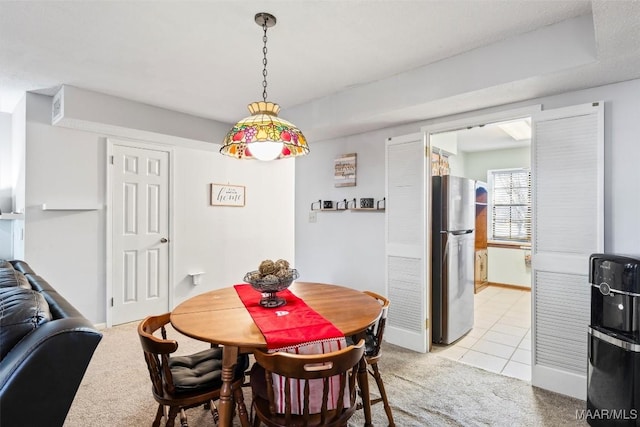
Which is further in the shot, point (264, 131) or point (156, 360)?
point (264, 131)

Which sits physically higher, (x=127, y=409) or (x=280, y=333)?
(x=280, y=333)

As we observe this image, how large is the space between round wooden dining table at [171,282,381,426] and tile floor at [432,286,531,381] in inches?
58.5

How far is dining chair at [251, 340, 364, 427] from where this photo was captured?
4.22 feet

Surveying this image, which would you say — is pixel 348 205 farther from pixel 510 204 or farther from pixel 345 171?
pixel 510 204

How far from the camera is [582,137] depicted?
2264 mm

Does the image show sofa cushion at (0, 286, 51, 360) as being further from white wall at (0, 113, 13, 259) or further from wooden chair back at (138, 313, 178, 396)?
white wall at (0, 113, 13, 259)

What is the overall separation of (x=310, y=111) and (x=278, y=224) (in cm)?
238

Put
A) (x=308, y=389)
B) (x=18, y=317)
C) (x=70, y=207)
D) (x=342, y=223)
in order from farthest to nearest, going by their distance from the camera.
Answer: (x=342, y=223) → (x=70, y=207) → (x=308, y=389) → (x=18, y=317)

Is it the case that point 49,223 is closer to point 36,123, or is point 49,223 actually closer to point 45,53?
point 36,123

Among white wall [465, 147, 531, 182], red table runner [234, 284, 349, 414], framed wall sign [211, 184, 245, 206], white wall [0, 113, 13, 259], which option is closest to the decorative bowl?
red table runner [234, 284, 349, 414]

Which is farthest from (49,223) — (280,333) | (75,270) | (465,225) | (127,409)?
(465,225)

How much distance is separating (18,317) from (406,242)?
2.77 m

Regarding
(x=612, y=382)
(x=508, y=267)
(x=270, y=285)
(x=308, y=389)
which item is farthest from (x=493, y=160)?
(x=308, y=389)

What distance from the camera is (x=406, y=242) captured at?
10.5 ft
